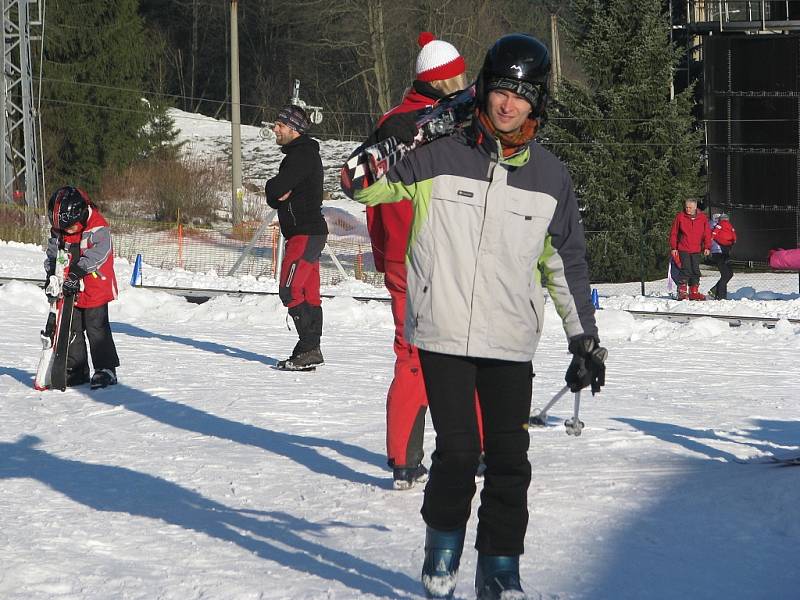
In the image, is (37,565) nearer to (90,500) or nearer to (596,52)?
(90,500)

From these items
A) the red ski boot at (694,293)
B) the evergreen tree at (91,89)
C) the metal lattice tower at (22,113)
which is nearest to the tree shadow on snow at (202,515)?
the red ski boot at (694,293)

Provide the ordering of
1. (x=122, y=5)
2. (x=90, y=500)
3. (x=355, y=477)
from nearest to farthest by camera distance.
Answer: (x=90, y=500) < (x=355, y=477) < (x=122, y=5)

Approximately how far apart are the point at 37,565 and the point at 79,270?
4.37m

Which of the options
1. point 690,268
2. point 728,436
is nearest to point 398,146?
point 728,436

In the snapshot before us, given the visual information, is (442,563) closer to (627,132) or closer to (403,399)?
(403,399)

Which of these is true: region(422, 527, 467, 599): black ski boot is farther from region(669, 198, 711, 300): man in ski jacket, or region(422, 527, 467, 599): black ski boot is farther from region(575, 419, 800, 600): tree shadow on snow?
region(669, 198, 711, 300): man in ski jacket

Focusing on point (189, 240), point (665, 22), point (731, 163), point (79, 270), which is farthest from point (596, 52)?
point (79, 270)

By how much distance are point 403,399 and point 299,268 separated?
4.14 metres

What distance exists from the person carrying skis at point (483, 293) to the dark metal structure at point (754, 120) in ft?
84.3

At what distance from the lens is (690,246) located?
20.9 metres

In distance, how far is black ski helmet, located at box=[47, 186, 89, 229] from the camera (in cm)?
867

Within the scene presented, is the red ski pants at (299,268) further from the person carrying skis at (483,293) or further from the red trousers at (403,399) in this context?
the person carrying skis at (483,293)

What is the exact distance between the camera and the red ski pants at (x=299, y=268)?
9789mm

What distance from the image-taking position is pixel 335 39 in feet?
162
